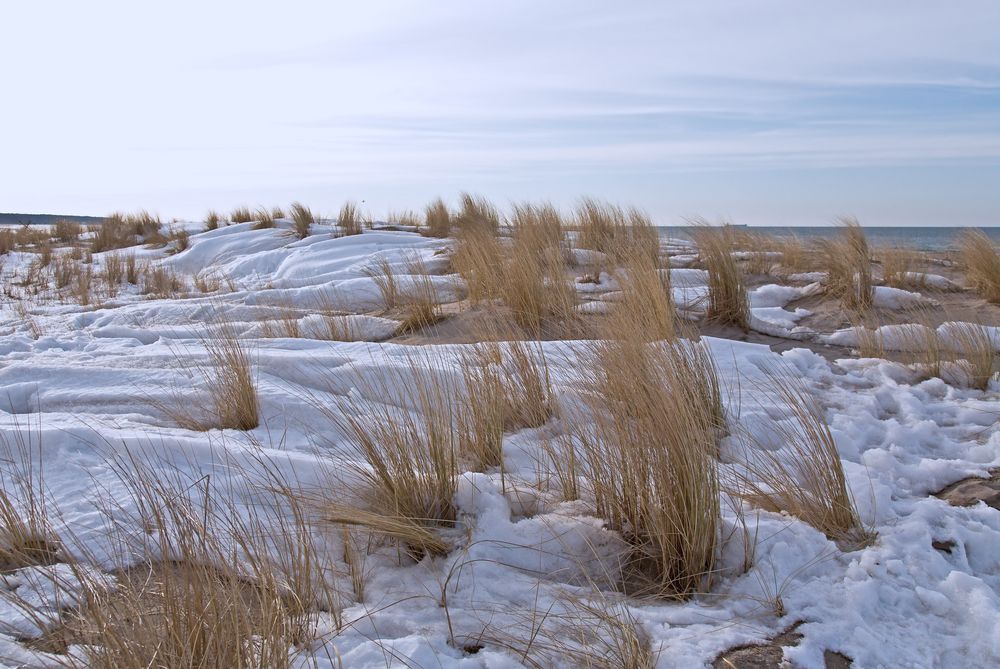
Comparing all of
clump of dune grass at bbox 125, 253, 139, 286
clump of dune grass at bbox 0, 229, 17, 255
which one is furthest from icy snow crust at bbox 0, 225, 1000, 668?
clump of dune grass at bbox 0, 229, 17, 255

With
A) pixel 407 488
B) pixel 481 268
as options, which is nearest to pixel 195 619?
pixel 407 488

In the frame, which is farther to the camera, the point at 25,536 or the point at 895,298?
the point at 895,298

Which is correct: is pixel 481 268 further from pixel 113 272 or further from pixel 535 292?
pixel 113 272

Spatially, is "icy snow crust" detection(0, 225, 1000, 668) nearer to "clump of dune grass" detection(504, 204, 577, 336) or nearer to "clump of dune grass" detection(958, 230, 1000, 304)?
"clump of dune grass" detection(504, 204, 577, 336)

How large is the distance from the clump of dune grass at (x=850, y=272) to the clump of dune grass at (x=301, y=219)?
6.74m

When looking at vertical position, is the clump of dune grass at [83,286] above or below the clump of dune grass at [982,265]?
below

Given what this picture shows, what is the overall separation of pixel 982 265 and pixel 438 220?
22.2 ft

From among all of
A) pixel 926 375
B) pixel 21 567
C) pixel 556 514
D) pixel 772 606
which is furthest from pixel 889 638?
pixel 926 375

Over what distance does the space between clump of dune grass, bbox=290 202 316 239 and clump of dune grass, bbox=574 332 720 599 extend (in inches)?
318

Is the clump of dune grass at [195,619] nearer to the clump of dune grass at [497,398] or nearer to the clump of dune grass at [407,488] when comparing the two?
the clump of dune grass at [407,488]

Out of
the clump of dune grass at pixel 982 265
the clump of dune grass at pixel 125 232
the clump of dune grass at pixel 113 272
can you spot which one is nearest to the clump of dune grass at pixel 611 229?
the clump of dune grass at pixel 982 265

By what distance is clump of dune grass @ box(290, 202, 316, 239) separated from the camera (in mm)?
9480

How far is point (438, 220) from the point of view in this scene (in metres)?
9.91

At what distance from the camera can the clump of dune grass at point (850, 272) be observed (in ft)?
15.4
